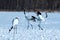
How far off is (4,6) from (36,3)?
320cm

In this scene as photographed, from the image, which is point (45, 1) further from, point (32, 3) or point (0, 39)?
point (0, 39)

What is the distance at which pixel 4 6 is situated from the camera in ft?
90.6

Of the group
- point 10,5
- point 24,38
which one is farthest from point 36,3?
point 24,38

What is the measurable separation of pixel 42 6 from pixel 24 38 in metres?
18.0

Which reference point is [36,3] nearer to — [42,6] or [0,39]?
[42,6]

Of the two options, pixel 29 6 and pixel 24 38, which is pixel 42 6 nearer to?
pixel 29 6

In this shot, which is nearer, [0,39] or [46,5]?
[0,39]

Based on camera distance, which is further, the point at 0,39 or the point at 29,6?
the point at 29,6

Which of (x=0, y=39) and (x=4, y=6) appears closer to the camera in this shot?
(x=0, y=39)

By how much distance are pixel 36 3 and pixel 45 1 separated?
39.2 inches

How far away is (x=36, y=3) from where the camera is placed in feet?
90.4

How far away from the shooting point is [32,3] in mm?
27484

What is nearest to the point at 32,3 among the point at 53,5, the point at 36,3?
the point at 36,3

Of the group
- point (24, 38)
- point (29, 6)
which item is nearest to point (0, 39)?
point (24, 38)
